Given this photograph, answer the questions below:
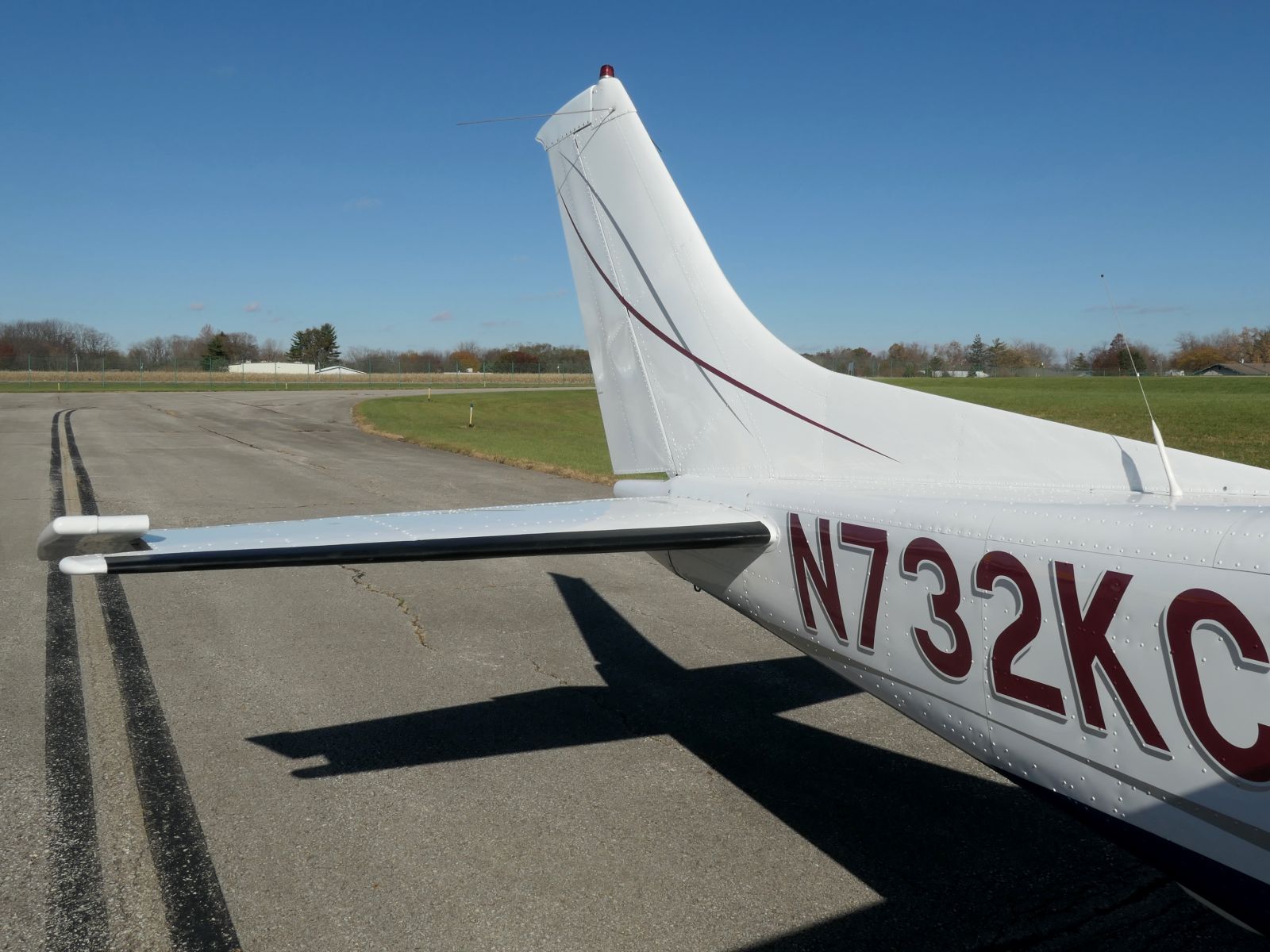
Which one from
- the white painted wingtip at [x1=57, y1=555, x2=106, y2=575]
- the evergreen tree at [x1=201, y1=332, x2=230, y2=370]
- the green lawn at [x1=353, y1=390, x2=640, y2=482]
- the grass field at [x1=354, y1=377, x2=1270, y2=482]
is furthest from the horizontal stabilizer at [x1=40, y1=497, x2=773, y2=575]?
the evergreen tree at [x1=201, y1=332, x2=230, y2=370]

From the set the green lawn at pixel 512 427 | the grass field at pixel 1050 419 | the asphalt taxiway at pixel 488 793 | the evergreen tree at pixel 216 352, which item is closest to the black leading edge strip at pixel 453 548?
the asphalt taxiway at pixel 488 793

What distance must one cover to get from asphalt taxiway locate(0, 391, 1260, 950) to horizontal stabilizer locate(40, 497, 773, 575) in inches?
56.4

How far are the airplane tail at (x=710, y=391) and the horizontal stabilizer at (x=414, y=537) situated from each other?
1.84 feet

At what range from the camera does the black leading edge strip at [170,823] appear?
3.58 metres

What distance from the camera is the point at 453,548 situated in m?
3.72

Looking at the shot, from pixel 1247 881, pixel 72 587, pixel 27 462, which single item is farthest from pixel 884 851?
pixel 27 462

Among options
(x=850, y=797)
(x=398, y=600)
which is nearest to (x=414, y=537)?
(x=850, y=797)

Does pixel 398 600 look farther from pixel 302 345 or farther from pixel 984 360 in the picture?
pixel 302 345

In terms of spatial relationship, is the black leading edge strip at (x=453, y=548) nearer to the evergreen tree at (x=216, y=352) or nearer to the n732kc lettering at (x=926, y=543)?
the n732kc lettering at (x=926, y=543)

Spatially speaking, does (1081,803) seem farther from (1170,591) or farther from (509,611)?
(509,611)

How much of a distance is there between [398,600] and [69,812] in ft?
13.9

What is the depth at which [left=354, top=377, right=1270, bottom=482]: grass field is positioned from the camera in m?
16.8

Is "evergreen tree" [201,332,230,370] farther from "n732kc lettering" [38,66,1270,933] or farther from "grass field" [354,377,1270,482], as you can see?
"n732kc lettering" [38,66,1270,933]

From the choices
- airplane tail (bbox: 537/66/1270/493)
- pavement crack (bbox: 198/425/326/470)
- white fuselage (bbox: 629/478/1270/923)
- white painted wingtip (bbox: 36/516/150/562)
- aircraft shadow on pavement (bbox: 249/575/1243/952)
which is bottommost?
aircraft shadow on pavement (bbox: 249/575/1243/952)
